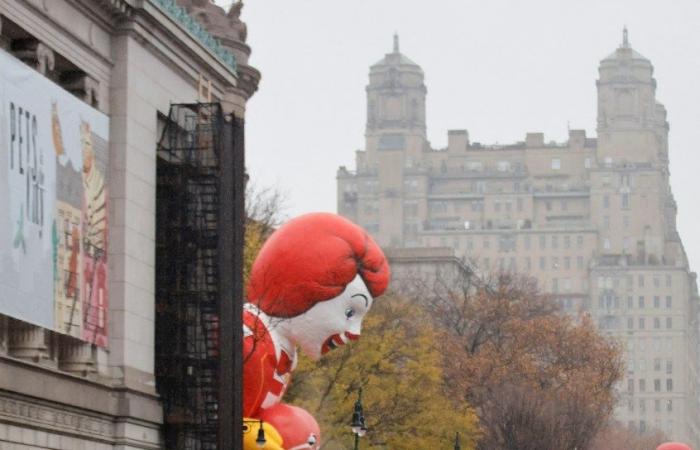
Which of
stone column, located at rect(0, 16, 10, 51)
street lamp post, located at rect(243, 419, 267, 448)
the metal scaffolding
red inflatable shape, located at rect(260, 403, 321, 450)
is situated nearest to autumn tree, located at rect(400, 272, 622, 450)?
red inflatable shape, located at rect(260, 403, 321, 450)

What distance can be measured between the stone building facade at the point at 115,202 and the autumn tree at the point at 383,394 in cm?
2247

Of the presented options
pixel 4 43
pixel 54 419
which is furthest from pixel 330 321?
pixel 4 43

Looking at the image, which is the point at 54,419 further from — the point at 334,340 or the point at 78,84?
the point at 334,340

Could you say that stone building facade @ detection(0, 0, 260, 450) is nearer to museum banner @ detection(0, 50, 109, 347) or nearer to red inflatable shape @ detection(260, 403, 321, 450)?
museum banner @ detection(0, 50, 109, 347)

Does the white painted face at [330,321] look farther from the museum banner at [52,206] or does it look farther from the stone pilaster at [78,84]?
the stone pilaster at [78,84]

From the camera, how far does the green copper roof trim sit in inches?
1866

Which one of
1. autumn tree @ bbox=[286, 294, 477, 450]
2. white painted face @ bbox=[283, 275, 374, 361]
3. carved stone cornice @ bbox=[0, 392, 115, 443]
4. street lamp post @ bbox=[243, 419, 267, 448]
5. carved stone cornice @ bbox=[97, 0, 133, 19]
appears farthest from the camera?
autumn tree @ bbox=[286, 294, 477, 450]

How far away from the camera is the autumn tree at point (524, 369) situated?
92.8 m

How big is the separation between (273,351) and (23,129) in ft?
32.2

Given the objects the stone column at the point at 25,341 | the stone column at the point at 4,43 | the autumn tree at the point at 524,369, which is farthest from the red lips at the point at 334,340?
the autumn tree at the point at 524,369

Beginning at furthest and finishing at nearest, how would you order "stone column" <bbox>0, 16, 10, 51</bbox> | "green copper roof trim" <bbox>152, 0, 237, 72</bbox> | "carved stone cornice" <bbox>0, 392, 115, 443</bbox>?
"green copper roof trim" <bbox>152, 0, 237, 72</bbox>, "stone column" <bbox>0, 16, 10, 51</bbox>, "carved stone cornice" <bbox>0, 392, 115, 443</bbox>

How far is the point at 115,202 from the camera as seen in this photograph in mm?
45344

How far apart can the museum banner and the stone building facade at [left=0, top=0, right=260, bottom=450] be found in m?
0.40

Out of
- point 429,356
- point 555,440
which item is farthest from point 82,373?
point 555,440
